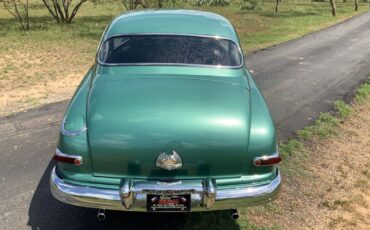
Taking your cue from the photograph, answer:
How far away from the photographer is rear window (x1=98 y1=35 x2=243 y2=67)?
4.57 meters

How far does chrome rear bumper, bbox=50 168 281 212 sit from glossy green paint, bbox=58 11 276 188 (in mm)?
70

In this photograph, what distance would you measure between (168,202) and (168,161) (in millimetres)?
350

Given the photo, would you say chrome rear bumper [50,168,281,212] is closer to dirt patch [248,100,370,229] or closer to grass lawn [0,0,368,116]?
dirt patch [248,100,370,229]

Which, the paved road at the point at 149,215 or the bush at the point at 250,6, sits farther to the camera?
the bush at the point at 250,6

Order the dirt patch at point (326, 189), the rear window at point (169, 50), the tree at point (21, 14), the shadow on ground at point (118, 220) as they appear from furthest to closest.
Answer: the tree at point (21, 14)
the rear window at point (169, 50)
the dirt patch at point (326, 189)
the shadow on ground at point (118, 220)

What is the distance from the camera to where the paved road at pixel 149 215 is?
14.0ft

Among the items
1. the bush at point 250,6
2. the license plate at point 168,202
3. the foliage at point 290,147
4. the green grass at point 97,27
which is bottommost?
the bush at point 250,6

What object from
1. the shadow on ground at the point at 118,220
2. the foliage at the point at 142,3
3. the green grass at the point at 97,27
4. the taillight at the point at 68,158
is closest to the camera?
the taillight at the point at 68,158

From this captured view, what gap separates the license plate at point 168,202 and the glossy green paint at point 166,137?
6.8 inches

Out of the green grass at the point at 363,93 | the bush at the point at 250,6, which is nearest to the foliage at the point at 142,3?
the bush at the point at 250,6

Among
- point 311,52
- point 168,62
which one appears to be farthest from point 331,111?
point 311,52

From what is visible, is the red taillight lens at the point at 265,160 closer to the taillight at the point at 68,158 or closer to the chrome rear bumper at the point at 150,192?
the chrome rear bumper at the point at 150,192

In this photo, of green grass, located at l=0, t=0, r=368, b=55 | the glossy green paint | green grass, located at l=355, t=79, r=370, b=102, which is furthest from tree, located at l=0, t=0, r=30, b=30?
the glossy green paint

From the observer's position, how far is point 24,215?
4.35 metres
